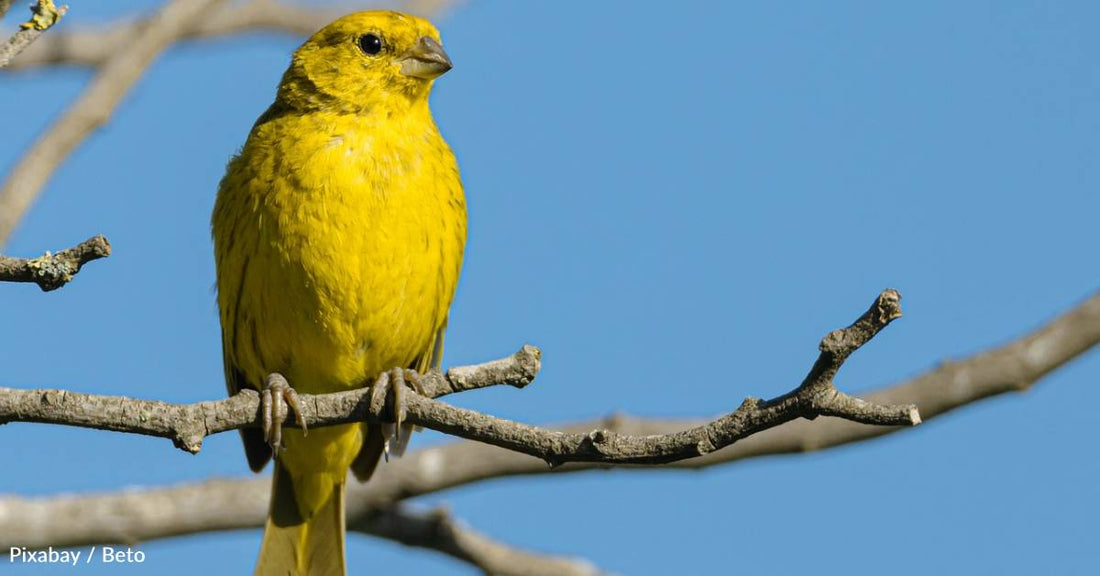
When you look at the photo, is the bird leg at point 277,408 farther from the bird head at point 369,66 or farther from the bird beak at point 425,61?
the bird beak at point 425,61

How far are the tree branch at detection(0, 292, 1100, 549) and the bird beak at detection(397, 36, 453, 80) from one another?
178 cm

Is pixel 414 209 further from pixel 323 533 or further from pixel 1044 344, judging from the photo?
pixel 1044 344

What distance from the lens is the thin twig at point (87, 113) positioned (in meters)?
6.00

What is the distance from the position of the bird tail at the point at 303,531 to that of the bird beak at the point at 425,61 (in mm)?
1972

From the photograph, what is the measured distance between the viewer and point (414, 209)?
5.66m

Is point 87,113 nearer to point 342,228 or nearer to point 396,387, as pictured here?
point 342,228

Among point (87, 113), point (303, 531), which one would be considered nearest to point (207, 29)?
point (87, 113)

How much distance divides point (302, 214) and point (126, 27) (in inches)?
172

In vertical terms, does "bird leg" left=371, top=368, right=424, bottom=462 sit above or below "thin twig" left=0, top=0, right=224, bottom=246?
below

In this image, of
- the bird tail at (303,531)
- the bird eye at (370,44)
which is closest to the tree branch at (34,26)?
the bird eye at (370,44)

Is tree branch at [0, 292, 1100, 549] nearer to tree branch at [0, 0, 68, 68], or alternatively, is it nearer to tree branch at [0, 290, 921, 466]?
tree branch at [0, 290, 921, 466]

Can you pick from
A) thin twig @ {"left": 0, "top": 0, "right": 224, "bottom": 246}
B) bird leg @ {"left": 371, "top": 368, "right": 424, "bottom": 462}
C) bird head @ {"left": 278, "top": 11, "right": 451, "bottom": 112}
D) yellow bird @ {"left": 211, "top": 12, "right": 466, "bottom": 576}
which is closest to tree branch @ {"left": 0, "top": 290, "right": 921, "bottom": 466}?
bird leg @ {"left": 371, "top": 368, "right": 424, "bottom": 462}

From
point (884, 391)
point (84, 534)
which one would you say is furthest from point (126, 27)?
point (884, 391)

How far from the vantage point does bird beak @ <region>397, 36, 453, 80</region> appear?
6.02 metres
